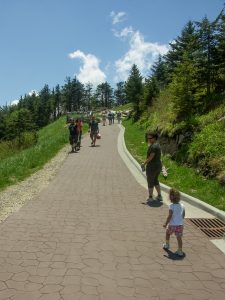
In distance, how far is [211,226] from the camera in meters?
8.29

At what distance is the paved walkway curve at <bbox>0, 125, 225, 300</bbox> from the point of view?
17.1ft

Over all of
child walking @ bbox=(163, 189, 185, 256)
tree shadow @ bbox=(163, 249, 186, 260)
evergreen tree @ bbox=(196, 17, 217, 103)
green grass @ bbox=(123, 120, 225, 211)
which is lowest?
tree shadow @ bbox=(163, 249, 186, 260)

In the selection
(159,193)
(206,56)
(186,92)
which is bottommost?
(159,193)

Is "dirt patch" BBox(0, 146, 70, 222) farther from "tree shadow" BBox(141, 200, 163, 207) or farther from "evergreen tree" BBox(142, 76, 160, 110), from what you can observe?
"evergreen tree" BBox(142, 76, 160, 110)

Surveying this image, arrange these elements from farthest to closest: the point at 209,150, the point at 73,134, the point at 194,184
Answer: the point at 73,134 → the point at 209,150 → the point at 194,184

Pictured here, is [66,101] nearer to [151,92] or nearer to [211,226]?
[151,92]

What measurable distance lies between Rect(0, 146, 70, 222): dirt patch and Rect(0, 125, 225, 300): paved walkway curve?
1.03ft

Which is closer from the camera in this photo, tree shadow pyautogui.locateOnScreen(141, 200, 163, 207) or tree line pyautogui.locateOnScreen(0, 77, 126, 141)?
tree shadow pyautogui.locateOnScreen(141, 200, 163, 207)

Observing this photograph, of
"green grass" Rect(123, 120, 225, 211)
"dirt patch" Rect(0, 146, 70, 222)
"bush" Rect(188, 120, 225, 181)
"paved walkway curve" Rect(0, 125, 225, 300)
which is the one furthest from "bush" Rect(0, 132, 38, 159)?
"paved walkway curve" Rect(0, 125, 225, 300)

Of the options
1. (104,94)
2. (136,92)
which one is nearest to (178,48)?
(136,92)

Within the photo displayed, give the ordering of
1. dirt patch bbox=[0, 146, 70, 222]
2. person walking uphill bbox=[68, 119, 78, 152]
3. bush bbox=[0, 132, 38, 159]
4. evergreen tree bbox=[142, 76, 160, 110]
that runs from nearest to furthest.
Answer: dirt patch bbox=[0, 146, 70, 222] < person walking uphill bbox=[68, 119, 78, 152] < bush bbox=[0, 132, 38, 159] < evergreen tree bbox=[142, 76, 160, 110]

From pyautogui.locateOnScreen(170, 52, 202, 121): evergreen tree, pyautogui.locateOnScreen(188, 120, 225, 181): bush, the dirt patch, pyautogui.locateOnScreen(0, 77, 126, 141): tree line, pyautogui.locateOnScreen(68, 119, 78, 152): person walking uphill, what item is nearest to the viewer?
the dirt patch

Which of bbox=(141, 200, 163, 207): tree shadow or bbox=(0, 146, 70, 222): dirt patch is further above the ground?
bbox=(141, 200, 163, 207): tree shadow

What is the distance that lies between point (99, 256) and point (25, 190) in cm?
627
